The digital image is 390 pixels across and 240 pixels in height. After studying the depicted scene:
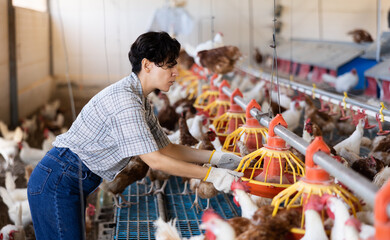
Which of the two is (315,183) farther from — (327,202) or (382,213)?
(382,213)

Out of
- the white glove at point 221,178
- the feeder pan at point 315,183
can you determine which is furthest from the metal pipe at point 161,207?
the feeder pan at point 315,183

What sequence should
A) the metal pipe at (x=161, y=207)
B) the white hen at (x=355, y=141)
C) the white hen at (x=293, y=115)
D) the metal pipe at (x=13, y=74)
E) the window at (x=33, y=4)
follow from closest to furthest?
1. the metal pipe at (x=161, y=207)
2. the white hen at (x=355, y=141)
3. the white hen at (x=293, y=115)
4. the metal pipe at (x=13, y=74)
5. the window at (x=33, y=4)

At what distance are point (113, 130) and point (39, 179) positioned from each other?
17.1 inches

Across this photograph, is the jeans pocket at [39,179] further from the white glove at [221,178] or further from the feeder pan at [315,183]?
the feeder pan at [315,183]

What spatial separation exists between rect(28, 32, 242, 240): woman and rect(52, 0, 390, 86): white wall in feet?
19.1

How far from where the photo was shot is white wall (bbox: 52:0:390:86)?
8.19 meters

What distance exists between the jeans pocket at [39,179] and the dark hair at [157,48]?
611mm

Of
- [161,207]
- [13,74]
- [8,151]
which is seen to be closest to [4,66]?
[13,74]

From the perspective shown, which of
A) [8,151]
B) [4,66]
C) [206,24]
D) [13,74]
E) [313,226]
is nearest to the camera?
[313,226]

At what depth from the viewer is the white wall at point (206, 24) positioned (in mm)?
8188

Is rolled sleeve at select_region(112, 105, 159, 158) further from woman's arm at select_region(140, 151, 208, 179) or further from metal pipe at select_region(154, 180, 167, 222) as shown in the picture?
metal pipe at select_region(154, 180, 167, 222)

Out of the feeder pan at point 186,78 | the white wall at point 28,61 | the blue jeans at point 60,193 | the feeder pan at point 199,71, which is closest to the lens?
the blue jeans at point 60,193

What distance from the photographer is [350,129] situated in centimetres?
384

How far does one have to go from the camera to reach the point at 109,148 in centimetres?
181
